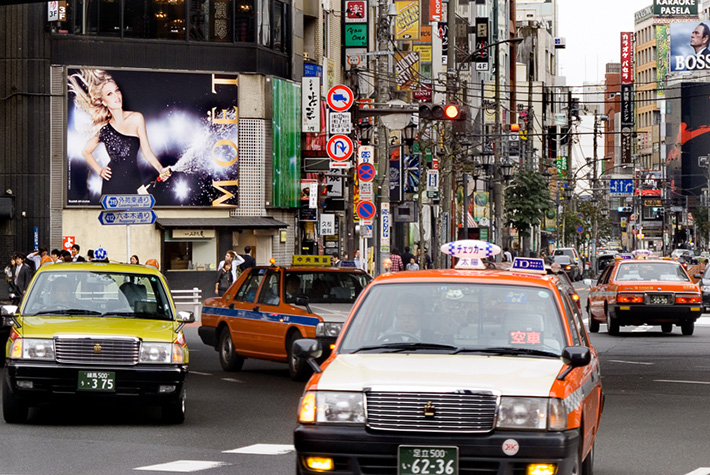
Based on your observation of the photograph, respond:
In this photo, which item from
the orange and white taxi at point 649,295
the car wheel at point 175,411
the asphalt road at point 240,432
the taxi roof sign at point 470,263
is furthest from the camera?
the orange and white taxi at point 649,295

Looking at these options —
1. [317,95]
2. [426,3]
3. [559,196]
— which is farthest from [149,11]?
[559,196]

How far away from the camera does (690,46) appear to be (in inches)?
6826

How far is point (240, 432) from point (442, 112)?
17953 millimetres

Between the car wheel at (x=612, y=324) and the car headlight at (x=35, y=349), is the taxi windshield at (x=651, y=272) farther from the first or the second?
the car headlight at (x=35, y=349)

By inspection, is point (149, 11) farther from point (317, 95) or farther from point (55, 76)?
point (317, 95)

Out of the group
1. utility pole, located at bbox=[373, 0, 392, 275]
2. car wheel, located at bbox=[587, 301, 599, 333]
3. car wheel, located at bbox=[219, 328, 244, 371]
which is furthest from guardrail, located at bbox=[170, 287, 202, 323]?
car wheel, located at bbox=[219, 328, 244, 371]

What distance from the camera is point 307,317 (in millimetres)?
18609

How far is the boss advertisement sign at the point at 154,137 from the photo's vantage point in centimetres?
4503

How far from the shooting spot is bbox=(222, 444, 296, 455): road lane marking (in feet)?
39.5

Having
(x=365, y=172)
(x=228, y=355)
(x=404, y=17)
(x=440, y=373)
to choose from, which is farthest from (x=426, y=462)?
(x=404, y=17)

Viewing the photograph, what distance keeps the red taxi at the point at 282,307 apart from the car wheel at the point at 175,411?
4105 millimetres

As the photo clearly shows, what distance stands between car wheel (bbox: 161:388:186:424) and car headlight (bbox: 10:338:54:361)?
137cm

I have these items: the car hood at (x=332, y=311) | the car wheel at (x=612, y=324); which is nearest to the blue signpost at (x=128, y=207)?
the car hood at (x=332, y=311)

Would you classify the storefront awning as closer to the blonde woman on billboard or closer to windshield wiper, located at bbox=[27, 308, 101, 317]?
the blonde woman on billboard
